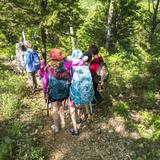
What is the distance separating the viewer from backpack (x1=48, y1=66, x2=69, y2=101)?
7508 mm

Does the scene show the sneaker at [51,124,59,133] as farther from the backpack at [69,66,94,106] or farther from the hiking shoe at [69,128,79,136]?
the backpack at [69,66,94,106]

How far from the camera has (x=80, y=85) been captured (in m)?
7.56

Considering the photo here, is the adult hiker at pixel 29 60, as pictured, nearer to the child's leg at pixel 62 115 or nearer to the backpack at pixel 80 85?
the child's leg at pixel 62 115

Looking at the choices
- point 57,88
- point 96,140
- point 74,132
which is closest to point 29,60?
point 57,88

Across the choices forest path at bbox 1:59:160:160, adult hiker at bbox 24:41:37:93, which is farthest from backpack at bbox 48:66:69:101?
adult hiker at bbox 24:41:37:93

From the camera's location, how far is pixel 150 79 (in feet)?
39.6

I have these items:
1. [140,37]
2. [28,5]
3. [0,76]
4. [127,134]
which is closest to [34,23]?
[28,5]

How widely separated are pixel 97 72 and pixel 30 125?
235 cm

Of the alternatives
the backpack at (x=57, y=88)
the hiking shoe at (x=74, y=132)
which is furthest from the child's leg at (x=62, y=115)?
the backpack at (x=57, y=88)

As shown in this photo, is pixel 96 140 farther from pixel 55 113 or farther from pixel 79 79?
pixel 79 79

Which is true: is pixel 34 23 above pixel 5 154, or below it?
above

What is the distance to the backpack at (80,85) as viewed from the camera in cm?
751

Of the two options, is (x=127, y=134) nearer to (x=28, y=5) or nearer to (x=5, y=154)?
(x=5, y=154)

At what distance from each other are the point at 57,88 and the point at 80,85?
1.79 feet
